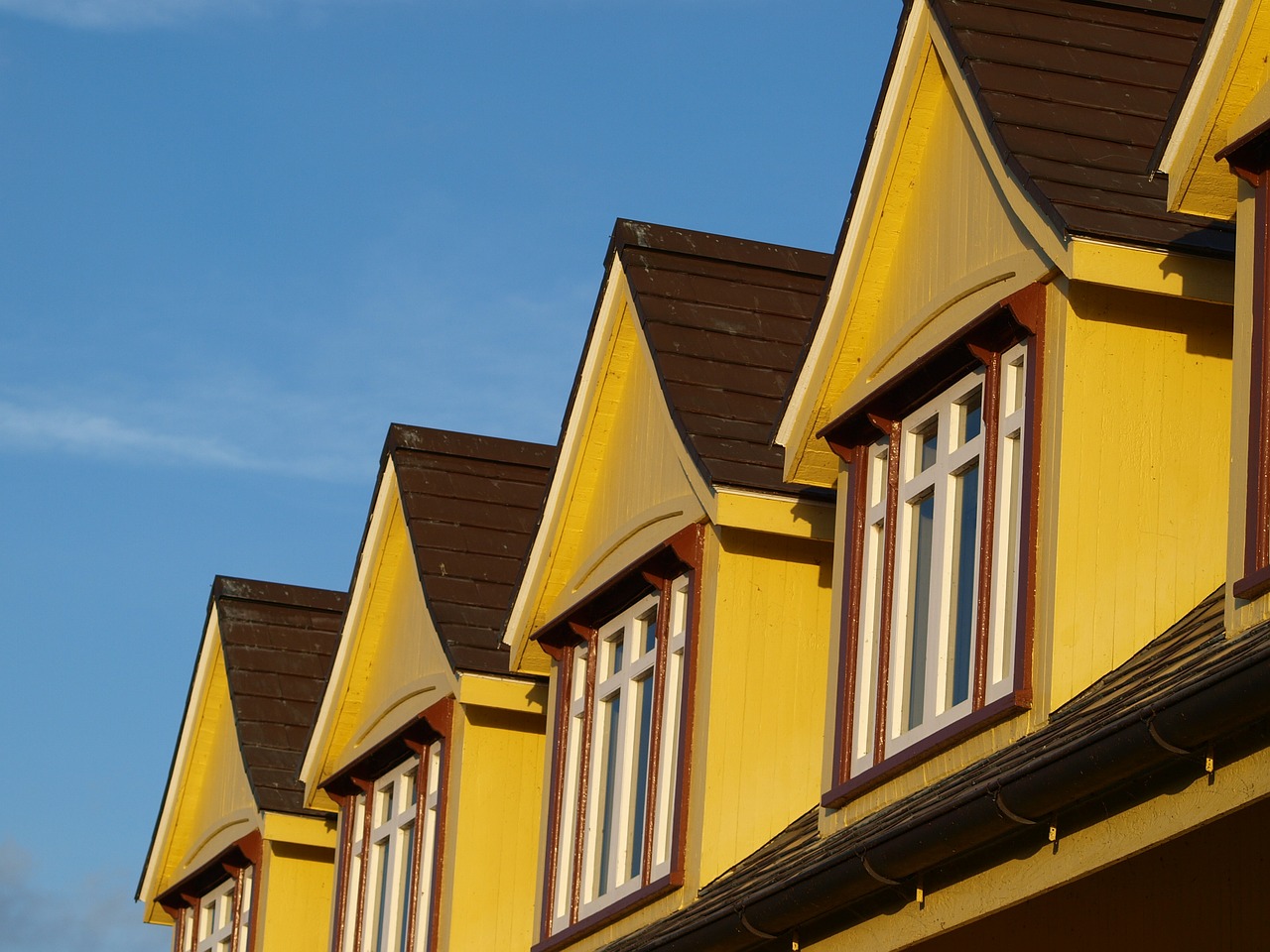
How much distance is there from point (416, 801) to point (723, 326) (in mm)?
4620

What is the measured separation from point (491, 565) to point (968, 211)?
279 inches

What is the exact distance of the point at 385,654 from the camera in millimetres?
18703

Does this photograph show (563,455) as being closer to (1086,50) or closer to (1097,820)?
(1086,50)

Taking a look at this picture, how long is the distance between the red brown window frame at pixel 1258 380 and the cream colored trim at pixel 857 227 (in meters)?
3.08

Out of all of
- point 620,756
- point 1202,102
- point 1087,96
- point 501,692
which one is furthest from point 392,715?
point 1202,102

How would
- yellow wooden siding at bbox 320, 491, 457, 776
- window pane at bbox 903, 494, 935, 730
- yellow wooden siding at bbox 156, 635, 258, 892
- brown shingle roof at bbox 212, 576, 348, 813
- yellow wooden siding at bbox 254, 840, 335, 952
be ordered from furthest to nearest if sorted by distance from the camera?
yellow wooden siding at bbox 156, 635, 258, 892 < brown shingle roof at bbox 212, 576, 348, 813 < yellow wooden siding at bbox 254, 840, 335, 952 < yellow wooden siding at bbox 320, 491, 457, 776 < window pane at bbox 903, 494, 935, 730

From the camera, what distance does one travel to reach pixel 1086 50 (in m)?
12.0

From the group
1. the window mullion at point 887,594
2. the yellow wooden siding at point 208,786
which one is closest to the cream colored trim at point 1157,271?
the window mullion at point 887,594

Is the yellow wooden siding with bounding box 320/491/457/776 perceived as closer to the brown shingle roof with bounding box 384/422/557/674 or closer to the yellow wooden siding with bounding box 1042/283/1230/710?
the brown shingle roof with bounding box 384/422/557/674

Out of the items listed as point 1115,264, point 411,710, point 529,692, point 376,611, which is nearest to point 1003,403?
point 1115,264

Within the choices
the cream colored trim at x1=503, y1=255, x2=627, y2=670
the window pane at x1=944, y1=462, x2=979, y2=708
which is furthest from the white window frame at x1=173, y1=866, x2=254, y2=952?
the window pane at x1=944, y1=462, x2=979, y2=708

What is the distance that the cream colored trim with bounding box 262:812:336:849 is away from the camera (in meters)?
20.3

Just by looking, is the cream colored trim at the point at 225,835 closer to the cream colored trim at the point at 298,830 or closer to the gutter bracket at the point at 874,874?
the cream colored trim at the point at 298,830

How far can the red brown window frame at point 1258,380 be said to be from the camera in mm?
8875
